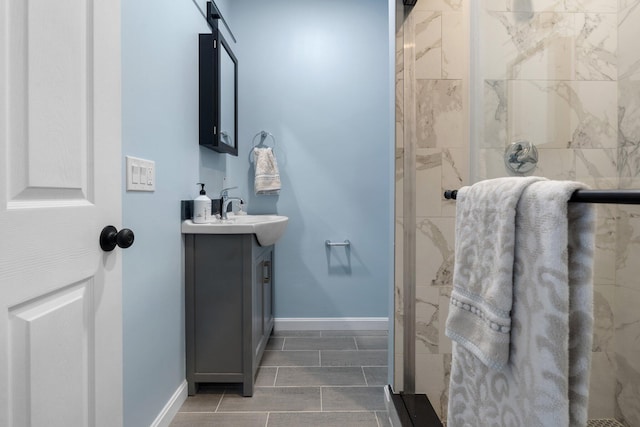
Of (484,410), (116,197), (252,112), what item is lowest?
(484,410)

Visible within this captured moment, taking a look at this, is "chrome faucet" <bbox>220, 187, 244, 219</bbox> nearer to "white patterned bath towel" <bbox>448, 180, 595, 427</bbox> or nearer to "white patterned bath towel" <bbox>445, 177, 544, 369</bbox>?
"white patterned bath towel" <bbox>445, 177, 544, 369</bbox>

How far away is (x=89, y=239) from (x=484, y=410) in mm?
882

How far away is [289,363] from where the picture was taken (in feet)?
6.66

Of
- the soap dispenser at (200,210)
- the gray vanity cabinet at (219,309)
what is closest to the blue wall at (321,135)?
the soap dispenser at (200,210)

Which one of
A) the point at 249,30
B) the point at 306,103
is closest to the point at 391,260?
the point at 306,103

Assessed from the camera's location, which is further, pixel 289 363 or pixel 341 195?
pixel 341 195

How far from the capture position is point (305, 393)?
1702mm

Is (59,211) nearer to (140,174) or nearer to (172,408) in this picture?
(140,174)

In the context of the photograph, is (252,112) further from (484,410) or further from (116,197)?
(484,410)

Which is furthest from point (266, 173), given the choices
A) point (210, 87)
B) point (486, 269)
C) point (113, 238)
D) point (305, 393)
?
point (486, 269)

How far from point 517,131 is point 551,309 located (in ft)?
1.93

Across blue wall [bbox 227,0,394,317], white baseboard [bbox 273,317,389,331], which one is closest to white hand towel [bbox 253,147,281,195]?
blue wall [bbox 227,0,394,317]

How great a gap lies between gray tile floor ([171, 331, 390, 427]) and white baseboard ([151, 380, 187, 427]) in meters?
0.03

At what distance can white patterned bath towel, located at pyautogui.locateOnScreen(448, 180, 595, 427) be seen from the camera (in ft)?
1.66
